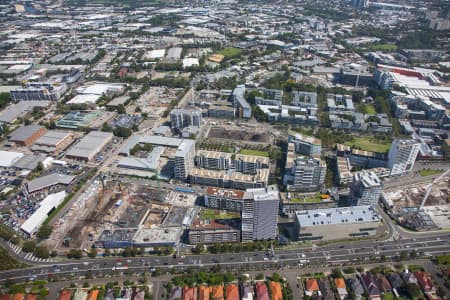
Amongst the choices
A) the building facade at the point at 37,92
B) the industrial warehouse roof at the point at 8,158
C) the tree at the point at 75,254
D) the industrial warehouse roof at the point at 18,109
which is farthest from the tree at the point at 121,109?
the tree at the point at 75,254

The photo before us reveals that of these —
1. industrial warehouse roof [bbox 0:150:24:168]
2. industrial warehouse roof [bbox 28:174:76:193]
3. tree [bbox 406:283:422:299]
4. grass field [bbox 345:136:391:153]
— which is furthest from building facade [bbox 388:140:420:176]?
industrial warehouse roof [bbox 0:150:24:168]

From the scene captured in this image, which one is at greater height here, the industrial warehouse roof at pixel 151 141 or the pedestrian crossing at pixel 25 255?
the industrial warehouse roof at pixel 151 141

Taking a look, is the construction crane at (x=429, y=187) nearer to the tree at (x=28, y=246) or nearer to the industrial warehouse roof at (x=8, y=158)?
the tree at (x=28, y=246)

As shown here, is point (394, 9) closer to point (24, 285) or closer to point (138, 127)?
point (138, 127)

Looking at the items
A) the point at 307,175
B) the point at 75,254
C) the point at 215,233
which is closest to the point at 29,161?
the point at 75,254

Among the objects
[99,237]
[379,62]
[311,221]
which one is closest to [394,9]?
[379,62]

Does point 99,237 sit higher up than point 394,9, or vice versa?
point 394,9
